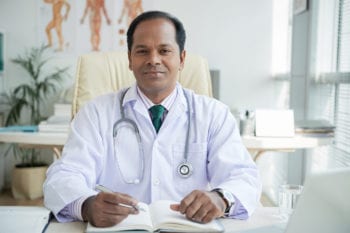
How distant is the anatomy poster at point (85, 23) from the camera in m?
3.79

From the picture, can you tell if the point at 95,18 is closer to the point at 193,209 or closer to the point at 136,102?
the point at 136,102

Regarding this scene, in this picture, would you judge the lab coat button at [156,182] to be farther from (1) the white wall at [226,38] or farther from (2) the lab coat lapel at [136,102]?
(1) the white wall at [226,38]

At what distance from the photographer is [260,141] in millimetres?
2145

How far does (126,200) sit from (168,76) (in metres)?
0.58

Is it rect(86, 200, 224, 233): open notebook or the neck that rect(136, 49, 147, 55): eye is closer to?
the neck

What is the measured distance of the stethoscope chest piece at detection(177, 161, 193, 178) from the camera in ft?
4.60

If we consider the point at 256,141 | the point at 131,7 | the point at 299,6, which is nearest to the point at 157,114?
the point at 256,141

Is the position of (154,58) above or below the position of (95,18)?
below

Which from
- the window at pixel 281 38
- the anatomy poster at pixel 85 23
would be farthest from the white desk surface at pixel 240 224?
the anatomy poster at pixel 85 23

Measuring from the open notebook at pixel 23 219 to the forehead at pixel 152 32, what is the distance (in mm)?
633

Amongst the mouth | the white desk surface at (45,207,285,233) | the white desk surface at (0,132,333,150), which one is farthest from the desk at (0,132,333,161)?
the white desk surface at (45,207,285,233)

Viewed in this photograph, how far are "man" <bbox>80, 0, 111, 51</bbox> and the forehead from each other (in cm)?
248

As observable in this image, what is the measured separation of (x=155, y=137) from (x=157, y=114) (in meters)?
0.09

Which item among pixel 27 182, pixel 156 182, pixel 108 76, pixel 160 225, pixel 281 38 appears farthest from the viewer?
pixel 281 38
